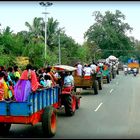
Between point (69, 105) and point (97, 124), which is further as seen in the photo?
point (69, 105)

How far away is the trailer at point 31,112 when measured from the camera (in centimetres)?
1095

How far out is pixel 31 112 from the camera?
36.0 feet

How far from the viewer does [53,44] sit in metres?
55.3

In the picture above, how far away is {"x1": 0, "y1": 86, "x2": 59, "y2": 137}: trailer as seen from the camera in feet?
35.9

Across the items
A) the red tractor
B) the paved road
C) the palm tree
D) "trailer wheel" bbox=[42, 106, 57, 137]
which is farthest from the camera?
the palm tree

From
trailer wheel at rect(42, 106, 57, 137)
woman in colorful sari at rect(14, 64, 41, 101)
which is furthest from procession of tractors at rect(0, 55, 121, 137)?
woman in colorful sari at rect(14, 64, 41, 101)

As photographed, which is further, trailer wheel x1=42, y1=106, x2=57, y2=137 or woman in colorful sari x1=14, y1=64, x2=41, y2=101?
trailer wheel x1=42, y1=106, x2=57, y2=137

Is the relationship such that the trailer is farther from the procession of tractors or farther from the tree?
the tree

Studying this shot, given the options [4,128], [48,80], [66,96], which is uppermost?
[48,80]

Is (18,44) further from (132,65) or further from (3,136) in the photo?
(3,136)

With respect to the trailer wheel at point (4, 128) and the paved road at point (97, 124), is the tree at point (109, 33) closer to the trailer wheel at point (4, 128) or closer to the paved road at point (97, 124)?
the paved road at point (97, 124)

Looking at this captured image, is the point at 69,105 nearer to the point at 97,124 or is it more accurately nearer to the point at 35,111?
the point at 97,124

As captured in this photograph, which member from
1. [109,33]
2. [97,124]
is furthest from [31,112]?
[109,33]

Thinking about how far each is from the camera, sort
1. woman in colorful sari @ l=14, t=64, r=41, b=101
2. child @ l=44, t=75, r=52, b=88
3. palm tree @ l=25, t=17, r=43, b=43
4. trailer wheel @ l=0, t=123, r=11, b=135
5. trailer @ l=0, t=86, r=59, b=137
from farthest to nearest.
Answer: palm tree @ l=25, t=17, r=43, b=43, child @ l=44, t=75, r=52, b=88, trailer wheel @ l=0, t=123, r=11, b=135, woman in colorful sari @ l=14, t=64, r=41, b=101, trailer @ l=0, t=86, r=59, b=137
